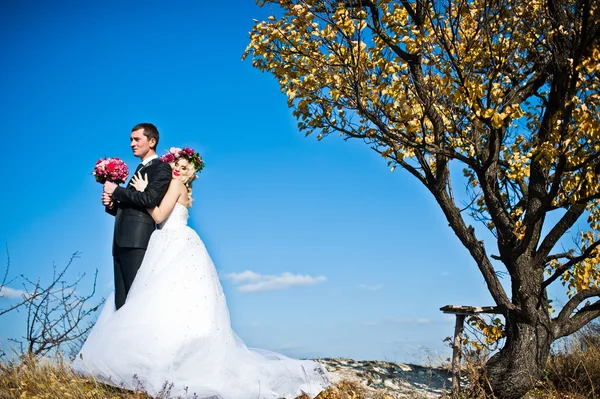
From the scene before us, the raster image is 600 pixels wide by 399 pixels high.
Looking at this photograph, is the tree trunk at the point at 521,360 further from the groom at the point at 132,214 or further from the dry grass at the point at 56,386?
the groom at the point at 132,214

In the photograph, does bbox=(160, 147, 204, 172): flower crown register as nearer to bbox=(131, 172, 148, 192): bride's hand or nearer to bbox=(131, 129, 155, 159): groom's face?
bbox=(131, 129, 155, 159): groom's face

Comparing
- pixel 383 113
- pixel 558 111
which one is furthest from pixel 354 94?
pixel 558 111

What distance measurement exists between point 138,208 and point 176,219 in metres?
0.51

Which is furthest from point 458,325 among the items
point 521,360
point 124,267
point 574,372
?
point 124,267

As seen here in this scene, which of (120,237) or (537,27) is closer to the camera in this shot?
(120,237)

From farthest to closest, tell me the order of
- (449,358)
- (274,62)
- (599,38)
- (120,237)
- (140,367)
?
(449,358)
(274,62)
(599,38)
(120,237)
(140,367)

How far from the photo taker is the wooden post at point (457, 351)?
27.9 feet

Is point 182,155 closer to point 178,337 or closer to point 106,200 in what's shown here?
point 106,200

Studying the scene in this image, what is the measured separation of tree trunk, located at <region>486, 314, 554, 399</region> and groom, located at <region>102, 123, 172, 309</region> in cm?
535

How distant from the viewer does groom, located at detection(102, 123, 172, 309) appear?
7191 mm

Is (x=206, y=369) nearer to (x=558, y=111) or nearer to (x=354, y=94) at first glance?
(x=354, y=94)

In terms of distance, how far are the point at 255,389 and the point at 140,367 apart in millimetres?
1387

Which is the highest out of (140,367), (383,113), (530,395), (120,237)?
(383,113)

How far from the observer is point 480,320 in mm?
8836
